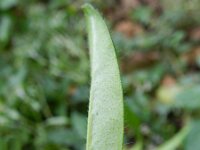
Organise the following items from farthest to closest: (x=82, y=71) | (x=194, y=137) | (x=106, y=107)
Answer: (x=82, y=71), (x=194, y=137), (x=106, y=107)

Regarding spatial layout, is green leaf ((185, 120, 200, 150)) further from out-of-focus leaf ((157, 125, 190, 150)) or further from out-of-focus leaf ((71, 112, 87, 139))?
out-of-focus leaf ((71, 112, 87, 139))

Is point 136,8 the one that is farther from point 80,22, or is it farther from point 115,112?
point 115,112

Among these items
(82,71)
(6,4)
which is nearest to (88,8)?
(82,71)

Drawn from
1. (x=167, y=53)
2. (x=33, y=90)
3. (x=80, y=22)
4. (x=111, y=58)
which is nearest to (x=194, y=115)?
(x=167, y=53)

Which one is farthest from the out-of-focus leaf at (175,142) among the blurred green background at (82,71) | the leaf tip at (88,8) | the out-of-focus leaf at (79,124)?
the leaf tip at (88,8)

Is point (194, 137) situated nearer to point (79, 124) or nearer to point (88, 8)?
point (79, 124)

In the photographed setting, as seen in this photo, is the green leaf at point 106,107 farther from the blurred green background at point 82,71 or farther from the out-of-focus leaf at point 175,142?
the out-of-focus leaf at point 175,142

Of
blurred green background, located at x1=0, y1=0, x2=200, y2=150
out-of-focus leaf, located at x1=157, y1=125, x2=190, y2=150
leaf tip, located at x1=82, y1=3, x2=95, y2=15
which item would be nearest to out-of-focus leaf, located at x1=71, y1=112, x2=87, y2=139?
blurred green background, located at x1=0, y1=0, x2=200, y2=150

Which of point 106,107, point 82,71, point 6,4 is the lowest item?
point 106,107

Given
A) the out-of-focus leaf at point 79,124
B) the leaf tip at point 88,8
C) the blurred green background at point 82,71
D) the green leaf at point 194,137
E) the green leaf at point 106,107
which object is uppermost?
the blurred green background at point 82,71
